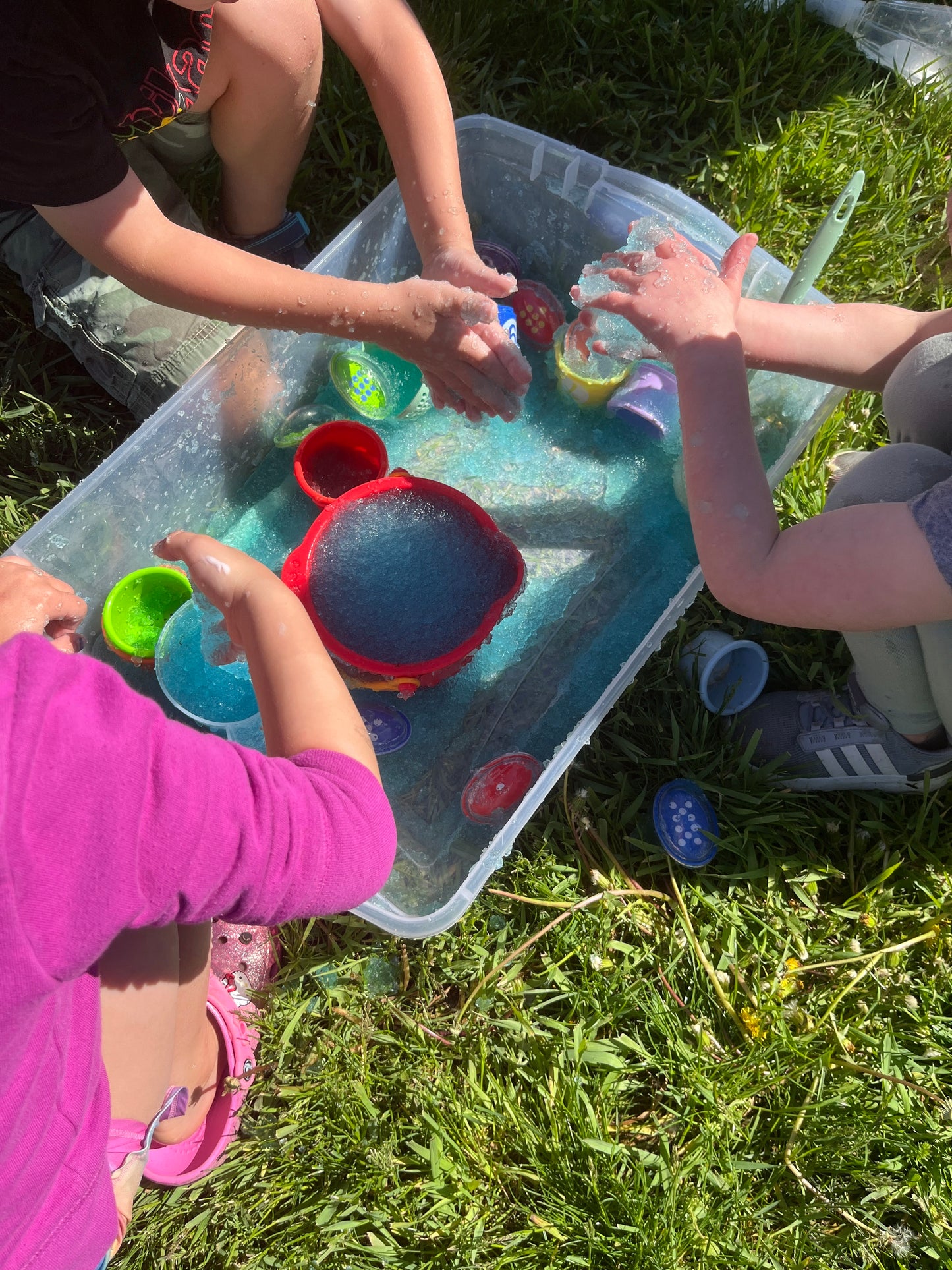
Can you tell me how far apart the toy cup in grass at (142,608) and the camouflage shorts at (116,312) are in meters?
0.30

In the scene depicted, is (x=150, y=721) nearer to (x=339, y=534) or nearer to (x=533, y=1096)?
(x=339, y=534)

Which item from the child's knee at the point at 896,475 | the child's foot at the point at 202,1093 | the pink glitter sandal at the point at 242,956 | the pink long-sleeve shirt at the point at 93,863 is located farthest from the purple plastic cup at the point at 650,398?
the child's foot at the point at 202,1093

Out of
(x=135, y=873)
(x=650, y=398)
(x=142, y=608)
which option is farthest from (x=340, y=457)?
(x=135, y=873)

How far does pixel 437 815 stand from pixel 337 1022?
1.00 ft

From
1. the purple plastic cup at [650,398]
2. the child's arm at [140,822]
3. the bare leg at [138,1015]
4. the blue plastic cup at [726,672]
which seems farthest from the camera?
the purple plastic cup at [650,398]

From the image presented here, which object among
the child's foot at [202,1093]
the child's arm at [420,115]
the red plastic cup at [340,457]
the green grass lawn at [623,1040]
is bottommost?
the green grass lawn at [623,1040]

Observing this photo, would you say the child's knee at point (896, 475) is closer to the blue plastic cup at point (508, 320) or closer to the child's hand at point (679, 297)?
the child's hand at point (679, 297)

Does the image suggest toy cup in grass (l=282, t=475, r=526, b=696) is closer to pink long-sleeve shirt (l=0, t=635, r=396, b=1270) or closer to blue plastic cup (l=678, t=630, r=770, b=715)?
blue plastic cup (l=678, t=630, r=770, b=715)

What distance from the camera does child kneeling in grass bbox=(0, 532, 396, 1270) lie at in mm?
620

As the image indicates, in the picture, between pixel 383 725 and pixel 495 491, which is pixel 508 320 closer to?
pixel 495 491

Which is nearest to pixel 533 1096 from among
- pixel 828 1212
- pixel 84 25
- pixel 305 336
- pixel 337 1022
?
pixel 337 1022

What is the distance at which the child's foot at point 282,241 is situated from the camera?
152cm

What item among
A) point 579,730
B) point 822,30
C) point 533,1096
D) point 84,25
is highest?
point 84,25

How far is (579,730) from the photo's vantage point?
3.79 ft
